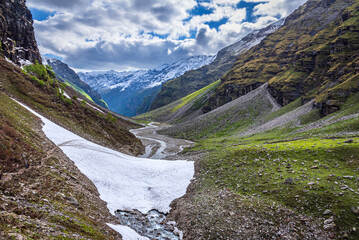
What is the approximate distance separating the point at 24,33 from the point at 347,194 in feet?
615

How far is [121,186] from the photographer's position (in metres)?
29.2

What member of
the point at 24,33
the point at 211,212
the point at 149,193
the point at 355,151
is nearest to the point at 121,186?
the point at 149,193

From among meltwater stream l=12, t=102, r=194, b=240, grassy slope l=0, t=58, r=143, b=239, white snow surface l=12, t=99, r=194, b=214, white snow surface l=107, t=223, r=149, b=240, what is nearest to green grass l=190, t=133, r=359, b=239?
white snow surface l=12, t=99, r=194, b=214

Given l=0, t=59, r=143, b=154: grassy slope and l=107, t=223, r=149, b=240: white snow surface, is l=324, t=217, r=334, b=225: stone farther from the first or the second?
l=0, t=59, r=143, b=154: grassy slope

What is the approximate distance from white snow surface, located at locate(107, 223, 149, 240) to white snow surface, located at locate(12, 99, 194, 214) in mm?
3409

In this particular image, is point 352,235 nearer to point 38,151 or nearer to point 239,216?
point 239,216

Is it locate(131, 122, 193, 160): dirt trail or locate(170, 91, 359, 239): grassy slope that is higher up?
locate(131, 122, 193, 160): dirt trail

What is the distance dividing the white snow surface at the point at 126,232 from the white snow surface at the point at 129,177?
11.2 feet

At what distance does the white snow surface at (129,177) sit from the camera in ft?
86.6

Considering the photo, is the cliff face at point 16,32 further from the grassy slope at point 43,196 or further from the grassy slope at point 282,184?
the grassy slope at point 282,184

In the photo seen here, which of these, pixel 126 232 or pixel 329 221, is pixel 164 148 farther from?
pixel 329 221

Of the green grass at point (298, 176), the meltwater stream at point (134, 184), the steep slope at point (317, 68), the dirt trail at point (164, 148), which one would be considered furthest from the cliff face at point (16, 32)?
the steep slope at point (317, 68)

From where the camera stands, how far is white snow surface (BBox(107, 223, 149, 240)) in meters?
19.3

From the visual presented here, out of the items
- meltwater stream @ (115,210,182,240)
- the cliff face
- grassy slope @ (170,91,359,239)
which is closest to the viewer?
grassy slope @ (170,91,359,239)
